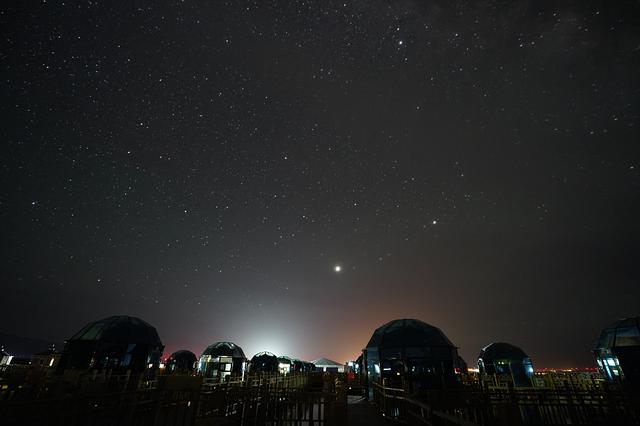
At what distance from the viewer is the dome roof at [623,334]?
945 inches

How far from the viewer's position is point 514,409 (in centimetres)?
418

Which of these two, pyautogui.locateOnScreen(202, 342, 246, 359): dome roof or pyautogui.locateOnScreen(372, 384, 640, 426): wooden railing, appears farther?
pyautogui.locateOnScreen(202, 342, 246, 359): dome roof

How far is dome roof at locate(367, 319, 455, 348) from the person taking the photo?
26875 mm

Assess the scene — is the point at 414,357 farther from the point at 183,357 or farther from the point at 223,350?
the point at 183,357

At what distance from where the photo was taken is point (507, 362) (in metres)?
35.7

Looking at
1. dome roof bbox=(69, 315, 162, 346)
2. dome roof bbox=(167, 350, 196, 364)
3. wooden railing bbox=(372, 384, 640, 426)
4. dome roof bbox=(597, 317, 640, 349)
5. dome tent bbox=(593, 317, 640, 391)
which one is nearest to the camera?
wooden railing bbox=(372, 384, 640, 426)

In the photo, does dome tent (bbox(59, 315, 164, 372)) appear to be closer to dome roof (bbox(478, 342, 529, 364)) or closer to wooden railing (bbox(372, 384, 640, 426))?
wooden railing (bbox(372, 384, 640, 426))

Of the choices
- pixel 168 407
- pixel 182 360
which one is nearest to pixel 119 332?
pixel 182 360

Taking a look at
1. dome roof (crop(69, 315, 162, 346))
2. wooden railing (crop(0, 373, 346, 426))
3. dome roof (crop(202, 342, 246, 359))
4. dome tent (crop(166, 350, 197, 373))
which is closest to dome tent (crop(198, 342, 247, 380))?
dome roof (crop(202, 342, 246, 359))

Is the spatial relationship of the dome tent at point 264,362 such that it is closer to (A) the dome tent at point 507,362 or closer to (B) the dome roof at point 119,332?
(B) the dome roof at point 119,332

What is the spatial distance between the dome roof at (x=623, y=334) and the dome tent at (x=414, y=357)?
41.8 ft

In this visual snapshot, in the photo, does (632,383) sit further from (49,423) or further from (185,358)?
(185,358)

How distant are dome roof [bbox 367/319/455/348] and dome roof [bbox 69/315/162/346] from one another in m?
22.9

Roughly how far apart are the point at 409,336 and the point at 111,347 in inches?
1096
